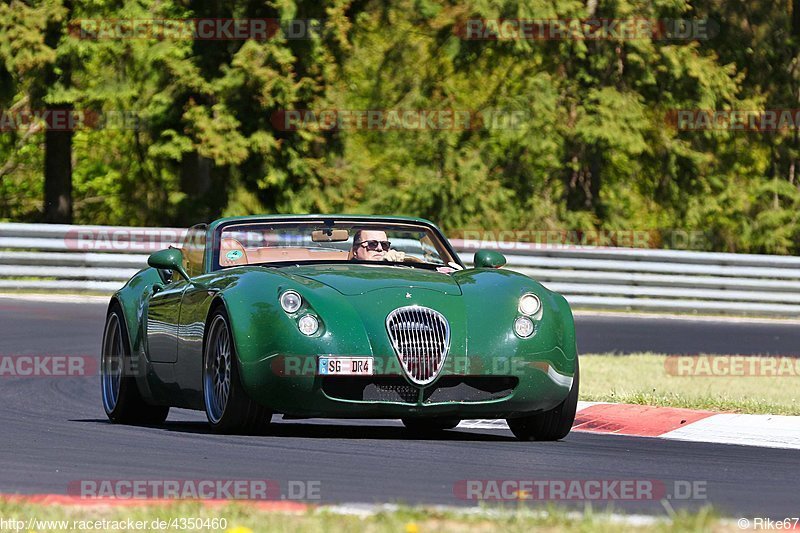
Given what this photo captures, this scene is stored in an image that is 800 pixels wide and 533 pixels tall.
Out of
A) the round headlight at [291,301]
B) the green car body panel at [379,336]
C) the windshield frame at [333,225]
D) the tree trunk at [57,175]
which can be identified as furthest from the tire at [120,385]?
the tree trunk at [57,175]

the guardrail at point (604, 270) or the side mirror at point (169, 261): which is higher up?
the side mirror at point (169, 261)

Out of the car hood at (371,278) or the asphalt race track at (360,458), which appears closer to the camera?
the asphalt race track at (360,458)

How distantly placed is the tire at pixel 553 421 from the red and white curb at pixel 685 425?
3.57ft

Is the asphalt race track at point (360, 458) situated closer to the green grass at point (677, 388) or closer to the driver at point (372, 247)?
the driver at point (372, 247)

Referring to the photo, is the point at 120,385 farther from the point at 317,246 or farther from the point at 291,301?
the point at 291,301

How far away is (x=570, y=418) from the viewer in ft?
32.1

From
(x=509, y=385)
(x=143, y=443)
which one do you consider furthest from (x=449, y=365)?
(x=143, y=443)

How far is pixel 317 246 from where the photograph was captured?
10602 millimetres

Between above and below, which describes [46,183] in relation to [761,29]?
below

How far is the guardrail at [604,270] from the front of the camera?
75.7 ft

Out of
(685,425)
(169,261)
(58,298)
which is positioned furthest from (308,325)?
(58,298)

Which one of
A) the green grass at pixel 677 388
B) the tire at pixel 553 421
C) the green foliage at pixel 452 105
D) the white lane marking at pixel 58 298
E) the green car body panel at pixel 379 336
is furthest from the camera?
the green foliage at pixel 452 105

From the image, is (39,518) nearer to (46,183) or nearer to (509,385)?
(509,385)

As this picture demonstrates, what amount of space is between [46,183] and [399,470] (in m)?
26.2
